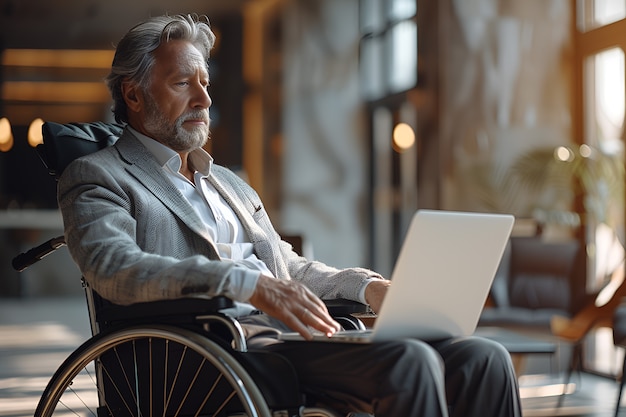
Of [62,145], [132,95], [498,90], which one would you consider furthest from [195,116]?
[498,90]

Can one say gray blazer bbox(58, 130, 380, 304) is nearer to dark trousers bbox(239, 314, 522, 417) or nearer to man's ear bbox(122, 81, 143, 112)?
man's ear bbox(122, 81, 143, 112)

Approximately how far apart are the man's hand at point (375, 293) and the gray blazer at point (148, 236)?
0.03 metres

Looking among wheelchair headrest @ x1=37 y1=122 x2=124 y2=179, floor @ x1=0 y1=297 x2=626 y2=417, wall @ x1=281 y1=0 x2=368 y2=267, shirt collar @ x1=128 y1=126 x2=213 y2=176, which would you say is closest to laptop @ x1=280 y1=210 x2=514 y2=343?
shirt collar @ x1=128 y1=126 x2=213 y2=176

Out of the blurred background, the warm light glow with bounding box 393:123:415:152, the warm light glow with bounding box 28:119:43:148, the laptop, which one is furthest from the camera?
the warm light glow with bounding box 28:119:43:148

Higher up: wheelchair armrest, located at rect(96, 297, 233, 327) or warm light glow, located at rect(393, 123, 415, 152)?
warm light glow, located at rect(393, 123, 415, 152)

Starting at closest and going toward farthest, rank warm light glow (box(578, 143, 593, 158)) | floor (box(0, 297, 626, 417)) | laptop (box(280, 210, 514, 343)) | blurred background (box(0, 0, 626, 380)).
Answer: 1. laptop (box(280, 210, 514, 343))
2. floor (box(0, 297, 626, 417))
3. warm light glow (box(578, 143, 593, 158))
4. blurred background (box(0, 0, 626, 380))

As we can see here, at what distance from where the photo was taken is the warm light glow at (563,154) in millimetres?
6488

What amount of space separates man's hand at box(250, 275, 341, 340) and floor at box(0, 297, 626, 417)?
2.39m

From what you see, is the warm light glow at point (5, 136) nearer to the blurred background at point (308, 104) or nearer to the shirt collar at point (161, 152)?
the blurred background at point (308, 104)

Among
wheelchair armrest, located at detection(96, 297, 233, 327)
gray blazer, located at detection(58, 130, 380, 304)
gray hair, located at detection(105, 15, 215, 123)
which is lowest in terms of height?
wheelchair armrest, located at detection(96, 297, 233, 327)

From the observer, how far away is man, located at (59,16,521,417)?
1804mm

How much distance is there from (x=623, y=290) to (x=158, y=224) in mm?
3527

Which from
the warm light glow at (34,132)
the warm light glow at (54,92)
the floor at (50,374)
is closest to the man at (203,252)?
the floor at (50,374)

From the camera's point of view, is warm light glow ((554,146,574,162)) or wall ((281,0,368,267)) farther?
wall ((281,0,368,267))
